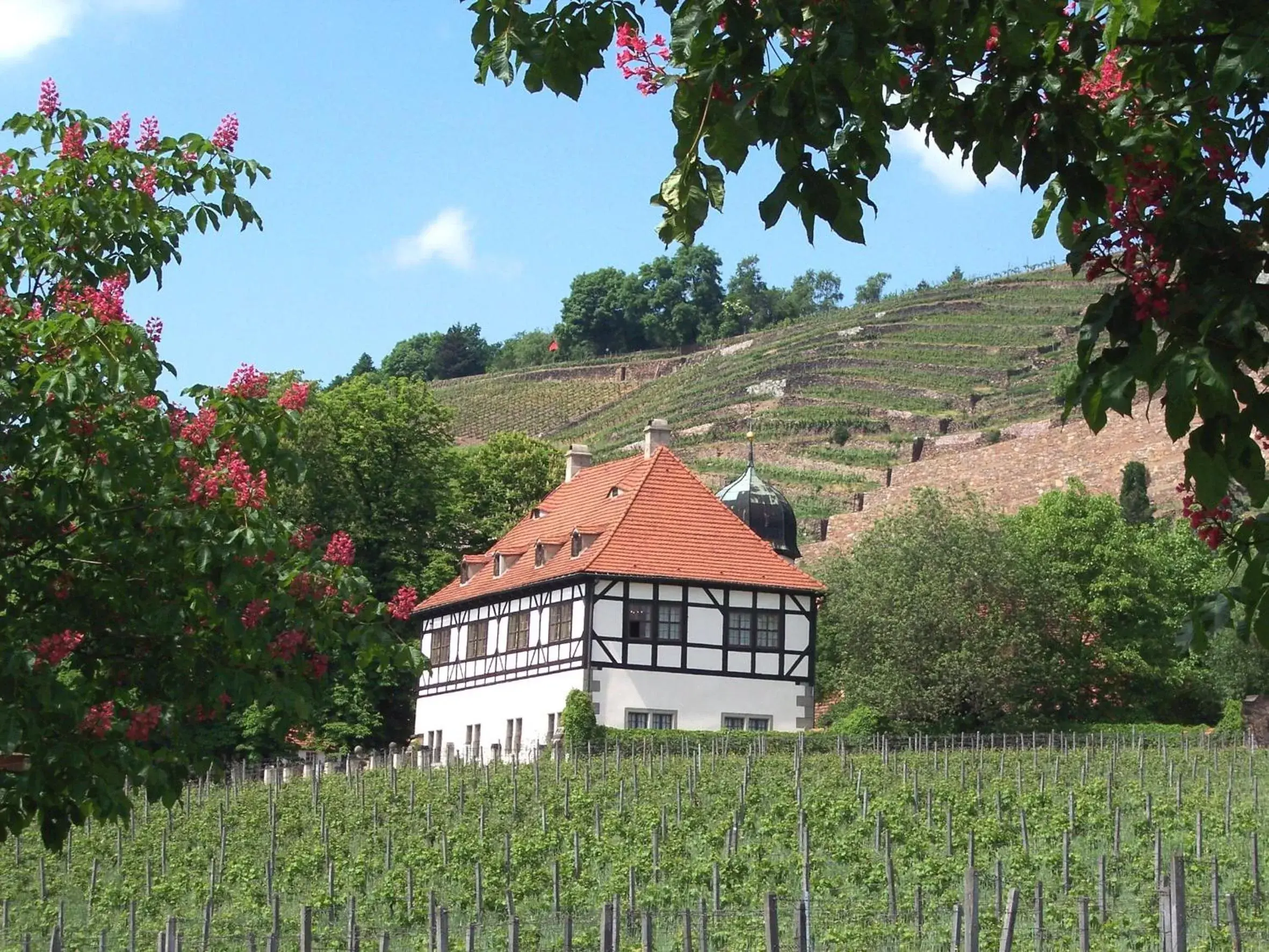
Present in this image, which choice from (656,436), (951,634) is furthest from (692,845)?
(656,436)

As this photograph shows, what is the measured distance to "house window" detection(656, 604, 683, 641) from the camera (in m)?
44.0

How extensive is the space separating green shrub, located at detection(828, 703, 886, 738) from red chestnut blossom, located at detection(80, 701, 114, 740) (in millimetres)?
35713

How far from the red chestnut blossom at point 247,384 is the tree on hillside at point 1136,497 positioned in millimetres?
56932

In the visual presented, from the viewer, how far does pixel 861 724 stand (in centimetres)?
4428

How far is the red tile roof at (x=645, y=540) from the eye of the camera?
4481 cm

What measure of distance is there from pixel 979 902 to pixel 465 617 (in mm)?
26861

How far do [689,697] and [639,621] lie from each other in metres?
1.99

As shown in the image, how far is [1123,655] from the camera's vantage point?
1978 inches

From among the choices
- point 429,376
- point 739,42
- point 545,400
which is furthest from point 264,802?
point 429,376

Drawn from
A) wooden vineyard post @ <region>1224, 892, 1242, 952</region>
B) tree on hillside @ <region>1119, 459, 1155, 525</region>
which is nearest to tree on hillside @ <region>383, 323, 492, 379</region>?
tree on hillside @ <region>1119, 459, 1155, 525</region>

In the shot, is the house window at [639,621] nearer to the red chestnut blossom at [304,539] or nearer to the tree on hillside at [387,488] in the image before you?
the tree on hillside at [387,488]

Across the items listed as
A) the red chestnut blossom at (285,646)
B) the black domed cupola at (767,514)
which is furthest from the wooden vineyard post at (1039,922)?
the black domed cupola at (767,514)

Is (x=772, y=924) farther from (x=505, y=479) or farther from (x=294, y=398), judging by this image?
(x=505, y=479)

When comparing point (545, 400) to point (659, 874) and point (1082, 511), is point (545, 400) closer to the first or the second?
point (1082, 511)
